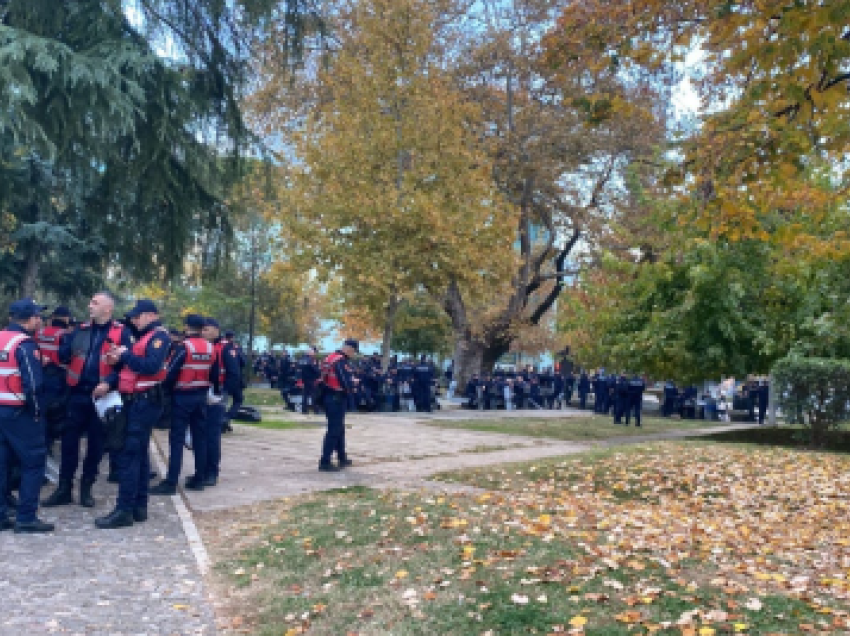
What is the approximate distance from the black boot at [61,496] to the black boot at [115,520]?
90 cm

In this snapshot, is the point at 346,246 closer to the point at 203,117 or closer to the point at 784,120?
the point at 203,117

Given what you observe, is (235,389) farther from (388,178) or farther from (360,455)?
(388,178)

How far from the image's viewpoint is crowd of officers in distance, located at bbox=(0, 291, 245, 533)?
22.4 ft

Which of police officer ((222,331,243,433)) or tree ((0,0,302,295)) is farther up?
tree ((0,0,302,295))

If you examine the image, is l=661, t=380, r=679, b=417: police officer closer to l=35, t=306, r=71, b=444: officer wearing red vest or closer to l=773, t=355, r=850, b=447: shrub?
l=773, t=355, r=850, b=447: shrub

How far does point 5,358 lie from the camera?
673 centimetres

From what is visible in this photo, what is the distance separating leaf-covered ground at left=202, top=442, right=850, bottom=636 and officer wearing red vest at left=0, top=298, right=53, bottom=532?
5.19 ft

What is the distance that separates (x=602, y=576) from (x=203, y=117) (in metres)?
8.62

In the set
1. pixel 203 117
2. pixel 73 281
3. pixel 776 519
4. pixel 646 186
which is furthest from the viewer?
pixel 646 186

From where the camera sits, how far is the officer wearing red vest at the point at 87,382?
24.6ft

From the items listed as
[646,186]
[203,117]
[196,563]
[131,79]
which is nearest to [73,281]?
[203,117]

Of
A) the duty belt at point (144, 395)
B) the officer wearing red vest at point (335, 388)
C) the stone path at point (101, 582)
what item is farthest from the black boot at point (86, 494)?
the officer wearing red vest at point (335, 388)

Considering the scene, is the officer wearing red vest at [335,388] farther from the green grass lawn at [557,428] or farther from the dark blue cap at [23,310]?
the green grass lawn at [557,428]

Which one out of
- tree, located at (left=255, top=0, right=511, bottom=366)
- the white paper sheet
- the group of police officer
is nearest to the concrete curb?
the white paper sheet
